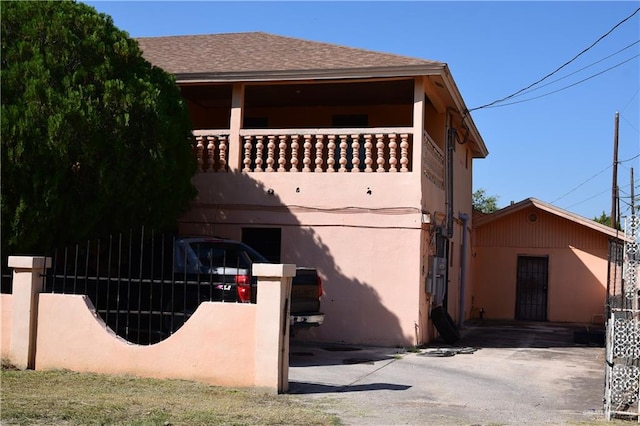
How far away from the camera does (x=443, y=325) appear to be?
50.5ft

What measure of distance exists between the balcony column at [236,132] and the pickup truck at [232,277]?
9.02 ft

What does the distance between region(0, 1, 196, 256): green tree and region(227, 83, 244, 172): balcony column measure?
2540 mm

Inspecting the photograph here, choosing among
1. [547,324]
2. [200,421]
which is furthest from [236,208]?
[547,324]

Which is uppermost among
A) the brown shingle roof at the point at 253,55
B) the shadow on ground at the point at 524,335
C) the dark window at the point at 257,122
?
the brown shingle roof at the point at 253,55

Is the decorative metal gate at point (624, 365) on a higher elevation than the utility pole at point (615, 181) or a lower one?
lower

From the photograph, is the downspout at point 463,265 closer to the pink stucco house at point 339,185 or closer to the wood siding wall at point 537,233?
the wood siding wall at point 537,233

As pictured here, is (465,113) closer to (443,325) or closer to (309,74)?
(309,74)

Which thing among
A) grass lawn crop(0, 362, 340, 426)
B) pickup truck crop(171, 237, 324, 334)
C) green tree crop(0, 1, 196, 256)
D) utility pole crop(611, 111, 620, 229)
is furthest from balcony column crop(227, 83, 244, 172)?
utility pole crop(611, 111, 620, 229)

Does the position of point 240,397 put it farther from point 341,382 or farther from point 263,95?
point 263,95

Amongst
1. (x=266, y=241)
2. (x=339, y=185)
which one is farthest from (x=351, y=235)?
(x=266, y=241)

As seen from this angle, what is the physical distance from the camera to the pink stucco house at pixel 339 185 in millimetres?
14430

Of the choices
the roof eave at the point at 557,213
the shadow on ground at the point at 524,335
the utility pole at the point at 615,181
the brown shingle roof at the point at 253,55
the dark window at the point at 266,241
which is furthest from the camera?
the utility pole at the point at 615,181

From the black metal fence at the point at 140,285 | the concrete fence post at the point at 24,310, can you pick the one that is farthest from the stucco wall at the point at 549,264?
the concrete fence post at the point at 24,310

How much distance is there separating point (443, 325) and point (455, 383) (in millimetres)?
4818
